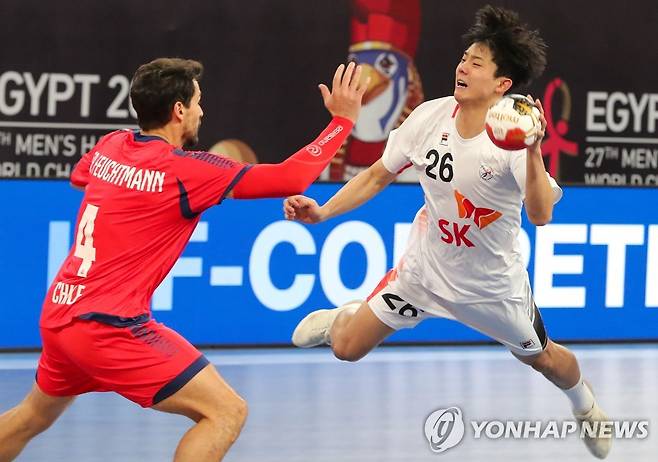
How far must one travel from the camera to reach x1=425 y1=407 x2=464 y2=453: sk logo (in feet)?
23.2

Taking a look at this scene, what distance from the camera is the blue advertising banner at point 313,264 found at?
9508 millimetres

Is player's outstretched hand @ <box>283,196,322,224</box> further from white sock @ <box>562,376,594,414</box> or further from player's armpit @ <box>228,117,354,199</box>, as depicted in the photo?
white sock @ <box>562,376,594,414</box>

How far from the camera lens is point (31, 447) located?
22.3 feet

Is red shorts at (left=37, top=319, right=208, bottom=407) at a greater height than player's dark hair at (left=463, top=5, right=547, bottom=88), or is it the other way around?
player's dark hair at (left=463, top=5, right=547, bottom=88)

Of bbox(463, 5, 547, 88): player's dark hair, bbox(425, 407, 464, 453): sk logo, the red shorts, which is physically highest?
bbox(463, 5, 547, 88): player's dark hair

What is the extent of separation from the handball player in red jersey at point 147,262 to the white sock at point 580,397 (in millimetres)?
2189

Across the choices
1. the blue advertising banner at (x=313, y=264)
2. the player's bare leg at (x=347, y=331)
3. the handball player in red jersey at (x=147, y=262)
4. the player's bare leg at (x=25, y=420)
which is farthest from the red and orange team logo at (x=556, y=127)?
the player's bare leg at (x=25, y=420)

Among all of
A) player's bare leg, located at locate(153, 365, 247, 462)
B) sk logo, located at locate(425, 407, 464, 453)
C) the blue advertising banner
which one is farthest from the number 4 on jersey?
the blue advertising banner

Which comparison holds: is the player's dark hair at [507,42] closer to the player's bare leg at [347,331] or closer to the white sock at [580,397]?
the player's bare leg at [347,331]

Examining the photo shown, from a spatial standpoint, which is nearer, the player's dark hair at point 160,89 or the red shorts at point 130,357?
the red shorts at point 130,357

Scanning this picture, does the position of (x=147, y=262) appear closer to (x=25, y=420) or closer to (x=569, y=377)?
(x=25, y=420)

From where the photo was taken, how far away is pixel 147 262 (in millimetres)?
5324

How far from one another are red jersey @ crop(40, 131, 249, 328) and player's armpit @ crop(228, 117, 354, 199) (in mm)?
77

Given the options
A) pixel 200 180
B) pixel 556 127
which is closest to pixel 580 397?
pixel 200 180
